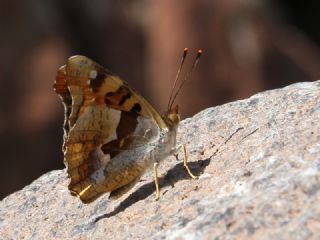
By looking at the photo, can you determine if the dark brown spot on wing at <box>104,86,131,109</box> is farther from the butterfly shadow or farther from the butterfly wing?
the butterfly shadow

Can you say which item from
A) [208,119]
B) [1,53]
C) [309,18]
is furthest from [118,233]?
[309,18]

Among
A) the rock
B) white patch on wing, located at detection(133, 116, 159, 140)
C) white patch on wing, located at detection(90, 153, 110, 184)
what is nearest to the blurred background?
the rock

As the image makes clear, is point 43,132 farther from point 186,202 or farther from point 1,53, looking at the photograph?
point 186,202

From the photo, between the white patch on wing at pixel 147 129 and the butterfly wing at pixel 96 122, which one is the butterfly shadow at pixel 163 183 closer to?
the butterfly wing at pixel 96 122

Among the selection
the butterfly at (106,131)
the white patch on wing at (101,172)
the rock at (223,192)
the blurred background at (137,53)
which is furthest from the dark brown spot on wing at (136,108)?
the blurred background at (137,53)

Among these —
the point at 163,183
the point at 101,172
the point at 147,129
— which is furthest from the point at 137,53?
the point at 163,183

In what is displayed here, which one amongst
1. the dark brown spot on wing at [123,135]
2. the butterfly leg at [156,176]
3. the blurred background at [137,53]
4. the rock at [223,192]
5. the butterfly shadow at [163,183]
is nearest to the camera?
the rock at [223,192]
